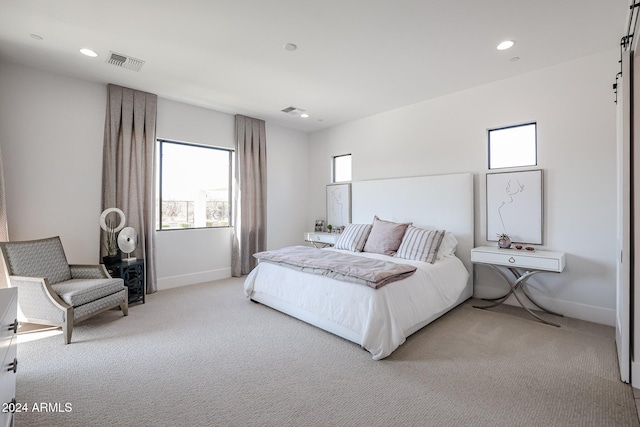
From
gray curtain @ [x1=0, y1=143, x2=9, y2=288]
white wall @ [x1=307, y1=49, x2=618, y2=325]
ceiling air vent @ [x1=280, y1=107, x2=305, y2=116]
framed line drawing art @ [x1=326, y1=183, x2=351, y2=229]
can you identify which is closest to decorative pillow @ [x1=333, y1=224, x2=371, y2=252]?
framed line drawing art @ [x1=326, y1=183, x2=351, y2=229]

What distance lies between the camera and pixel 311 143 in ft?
20.1

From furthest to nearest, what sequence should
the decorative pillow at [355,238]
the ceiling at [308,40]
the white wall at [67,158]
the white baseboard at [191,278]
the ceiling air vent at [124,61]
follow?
the white baseboard at [191,278] → the decorative pillow at [355,238] → the white wall at [67,158] → the ceiling air vent at [124,61] → the ceiling at [308,40]

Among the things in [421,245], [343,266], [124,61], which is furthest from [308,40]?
[421,245]

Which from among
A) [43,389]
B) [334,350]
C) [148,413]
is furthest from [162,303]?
[334,350]

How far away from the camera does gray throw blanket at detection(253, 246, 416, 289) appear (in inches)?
100.0

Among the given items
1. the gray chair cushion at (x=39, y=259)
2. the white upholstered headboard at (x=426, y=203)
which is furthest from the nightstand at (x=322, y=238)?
the gray chair cushion at (x=39, y=259)

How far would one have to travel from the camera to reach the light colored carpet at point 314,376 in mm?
1723

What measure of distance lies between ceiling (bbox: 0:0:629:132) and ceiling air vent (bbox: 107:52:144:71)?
70 millimetres

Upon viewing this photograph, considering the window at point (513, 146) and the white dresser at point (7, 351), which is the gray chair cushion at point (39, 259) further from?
the window at point (513, 146)

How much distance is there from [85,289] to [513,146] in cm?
498

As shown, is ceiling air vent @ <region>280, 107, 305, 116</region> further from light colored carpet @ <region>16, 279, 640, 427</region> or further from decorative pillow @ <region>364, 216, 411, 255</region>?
light colored carpet @ <region>16, 279, 640, 427</region>

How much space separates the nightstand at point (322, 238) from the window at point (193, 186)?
1.50 m

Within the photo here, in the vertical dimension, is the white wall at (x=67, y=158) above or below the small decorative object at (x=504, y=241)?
above

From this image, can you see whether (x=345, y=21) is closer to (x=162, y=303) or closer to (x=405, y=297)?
(x=405, y=297)
